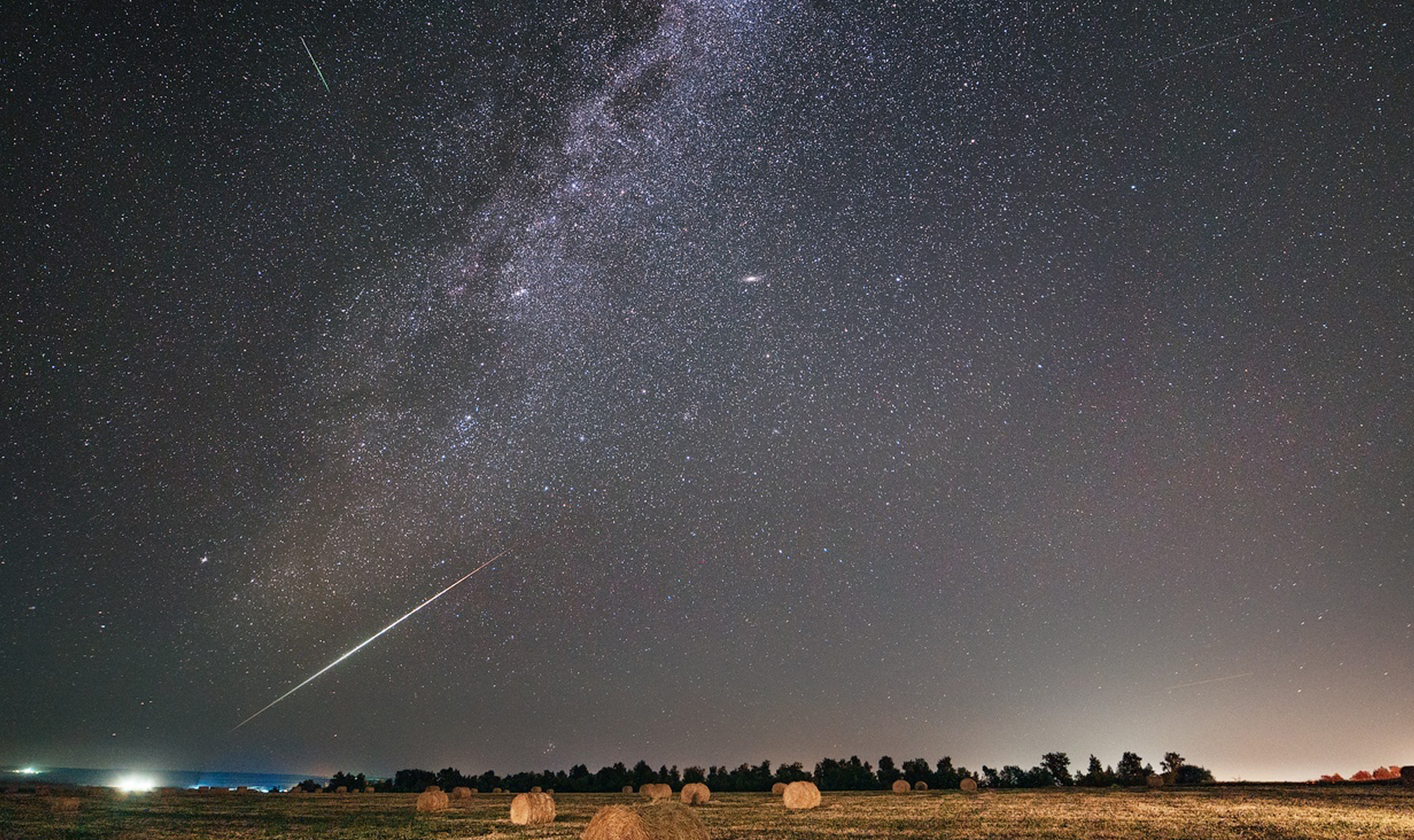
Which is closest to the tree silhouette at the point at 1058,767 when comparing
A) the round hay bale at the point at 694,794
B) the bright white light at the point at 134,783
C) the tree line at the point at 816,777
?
the tree line at the point at 816,777

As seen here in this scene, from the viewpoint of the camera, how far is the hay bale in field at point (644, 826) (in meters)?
17.5

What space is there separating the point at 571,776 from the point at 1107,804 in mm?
53720

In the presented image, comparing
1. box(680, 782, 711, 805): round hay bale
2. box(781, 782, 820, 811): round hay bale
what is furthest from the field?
box(680, 782, 711, 805): round hay bale

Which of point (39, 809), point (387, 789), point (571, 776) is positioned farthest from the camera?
point (571, 776)

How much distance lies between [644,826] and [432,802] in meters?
19.8

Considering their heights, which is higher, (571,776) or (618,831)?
(618,831)

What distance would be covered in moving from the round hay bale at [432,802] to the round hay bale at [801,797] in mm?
15047

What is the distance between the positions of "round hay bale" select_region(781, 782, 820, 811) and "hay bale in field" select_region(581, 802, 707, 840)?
15.9 m

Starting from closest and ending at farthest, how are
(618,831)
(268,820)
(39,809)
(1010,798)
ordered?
(618,831)
(268,820)
(39,809)
(1010,798)

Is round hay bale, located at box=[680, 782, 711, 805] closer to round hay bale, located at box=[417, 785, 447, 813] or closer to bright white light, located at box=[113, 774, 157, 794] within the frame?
round hay bale, located at box=[417, 785, 447, 813]

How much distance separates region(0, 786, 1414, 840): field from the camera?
60.5 feet

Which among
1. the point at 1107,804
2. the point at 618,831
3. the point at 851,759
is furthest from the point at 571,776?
the point at 618,831

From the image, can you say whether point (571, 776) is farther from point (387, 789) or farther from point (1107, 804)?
point (1107, 804)

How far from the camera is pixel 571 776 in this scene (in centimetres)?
7112
